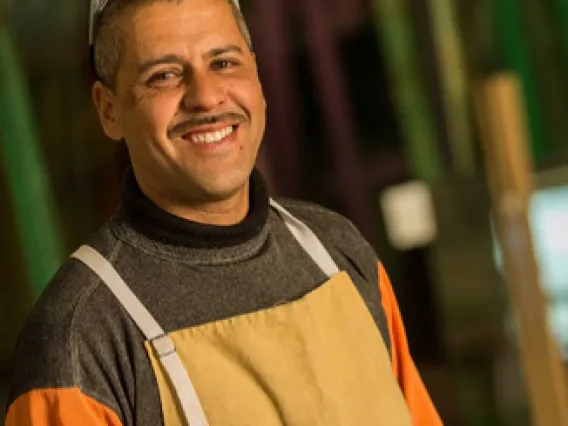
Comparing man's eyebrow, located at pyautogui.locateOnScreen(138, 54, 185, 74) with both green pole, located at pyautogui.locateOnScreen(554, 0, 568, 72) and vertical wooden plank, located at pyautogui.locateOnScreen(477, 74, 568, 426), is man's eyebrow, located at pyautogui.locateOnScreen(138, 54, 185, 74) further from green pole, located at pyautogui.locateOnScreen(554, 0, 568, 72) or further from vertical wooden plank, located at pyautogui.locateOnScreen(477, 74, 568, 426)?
green pole, located at pyautogui.locateOnScreen(554, 0, 568, 72)

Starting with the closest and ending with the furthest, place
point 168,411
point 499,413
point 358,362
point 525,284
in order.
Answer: point 168,411 < point 358,362 < point 525,284 < point 499,413

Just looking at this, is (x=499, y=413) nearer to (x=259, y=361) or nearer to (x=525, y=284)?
(x=525, y=284)

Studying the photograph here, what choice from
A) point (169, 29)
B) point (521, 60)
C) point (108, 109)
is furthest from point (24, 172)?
point (521, 60)

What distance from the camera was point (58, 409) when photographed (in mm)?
697

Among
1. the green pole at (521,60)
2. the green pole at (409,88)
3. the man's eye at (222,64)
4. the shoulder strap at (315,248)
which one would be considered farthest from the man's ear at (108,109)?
the green pole at (521,60)

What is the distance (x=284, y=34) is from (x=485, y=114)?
598mm

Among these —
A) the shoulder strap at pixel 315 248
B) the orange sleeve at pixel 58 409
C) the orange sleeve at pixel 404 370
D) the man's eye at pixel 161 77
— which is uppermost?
the man's eye at pixel 161 77

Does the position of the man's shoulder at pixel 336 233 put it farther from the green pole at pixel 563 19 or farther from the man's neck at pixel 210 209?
the green pole at pixel 563 19

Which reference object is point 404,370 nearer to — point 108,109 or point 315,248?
point 315,248

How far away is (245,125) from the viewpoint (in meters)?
0.82

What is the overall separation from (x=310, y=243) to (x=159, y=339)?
9.7 inches

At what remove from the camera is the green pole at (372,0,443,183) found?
175cm

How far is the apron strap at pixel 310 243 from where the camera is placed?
92 cm

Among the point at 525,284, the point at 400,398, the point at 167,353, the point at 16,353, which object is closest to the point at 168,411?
the point at 167,353
